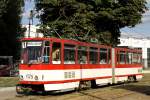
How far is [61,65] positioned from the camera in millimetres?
23984

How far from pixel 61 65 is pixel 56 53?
2.29ft

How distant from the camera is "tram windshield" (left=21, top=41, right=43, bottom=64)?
2342 centimetres

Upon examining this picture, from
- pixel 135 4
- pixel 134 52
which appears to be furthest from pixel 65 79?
pixel 135 4

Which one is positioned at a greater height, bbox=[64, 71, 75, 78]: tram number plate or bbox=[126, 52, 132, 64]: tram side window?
bbox=[126, 52, 132, 64]: tram side window

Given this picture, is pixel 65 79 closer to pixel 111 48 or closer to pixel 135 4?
pixel 111 48

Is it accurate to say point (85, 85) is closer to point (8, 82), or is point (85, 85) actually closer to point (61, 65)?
point (61, 65)

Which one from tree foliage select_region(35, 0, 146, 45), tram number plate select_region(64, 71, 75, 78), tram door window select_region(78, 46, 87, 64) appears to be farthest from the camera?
tree foliage select_region(35, 0, 146, 45)

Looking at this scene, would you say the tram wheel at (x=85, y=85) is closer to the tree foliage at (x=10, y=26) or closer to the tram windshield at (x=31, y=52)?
the tram windshield at (x=31, y=52)

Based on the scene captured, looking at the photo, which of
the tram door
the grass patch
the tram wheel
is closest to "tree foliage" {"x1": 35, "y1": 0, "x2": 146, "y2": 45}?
the grass patch

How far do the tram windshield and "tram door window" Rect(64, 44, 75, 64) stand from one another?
1.68m

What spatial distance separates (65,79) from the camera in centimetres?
2431

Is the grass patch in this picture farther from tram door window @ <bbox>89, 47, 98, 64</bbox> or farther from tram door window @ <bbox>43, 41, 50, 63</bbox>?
tram door window @ <bbox>43, 41, 50, 63</bbox>

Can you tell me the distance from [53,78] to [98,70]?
634 centimetres

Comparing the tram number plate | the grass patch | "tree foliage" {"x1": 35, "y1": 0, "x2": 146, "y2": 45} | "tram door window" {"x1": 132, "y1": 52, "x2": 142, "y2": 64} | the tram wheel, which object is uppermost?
"tree foliage" {"x1": 35, "y1": 0, "x2": 146, "y2": 45}
